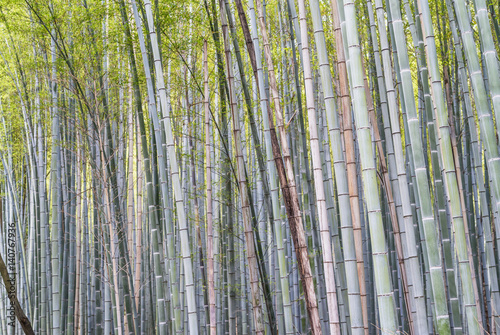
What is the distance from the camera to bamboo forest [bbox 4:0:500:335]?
1963 millimetres

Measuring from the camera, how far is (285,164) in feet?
7.46

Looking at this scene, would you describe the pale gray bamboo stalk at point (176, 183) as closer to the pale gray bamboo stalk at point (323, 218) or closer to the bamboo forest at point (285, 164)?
the bamboo forest at point (285, 164)

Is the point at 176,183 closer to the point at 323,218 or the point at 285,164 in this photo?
the point at 285,164

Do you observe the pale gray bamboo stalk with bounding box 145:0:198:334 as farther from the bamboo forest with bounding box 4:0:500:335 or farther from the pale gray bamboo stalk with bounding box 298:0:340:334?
the pale gray bamboo stalk with bounding box 298:0:340:334

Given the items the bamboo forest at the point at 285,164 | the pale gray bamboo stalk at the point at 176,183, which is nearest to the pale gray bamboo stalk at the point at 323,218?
the bamboo forest at the point at 285,164

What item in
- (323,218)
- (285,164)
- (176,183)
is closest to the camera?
(323,218)

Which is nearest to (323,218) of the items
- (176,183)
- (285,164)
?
(285,164)

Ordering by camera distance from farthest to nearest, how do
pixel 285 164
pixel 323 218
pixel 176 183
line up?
pixel 176 183
pixel 285 164
pixel 323 218

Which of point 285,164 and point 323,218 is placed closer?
point 323,218

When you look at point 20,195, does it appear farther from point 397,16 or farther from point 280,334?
point 397,16

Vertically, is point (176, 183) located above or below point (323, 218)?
above

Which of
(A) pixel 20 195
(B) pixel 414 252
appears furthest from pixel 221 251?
(A) pixel 20 195

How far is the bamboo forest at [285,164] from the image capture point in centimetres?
196

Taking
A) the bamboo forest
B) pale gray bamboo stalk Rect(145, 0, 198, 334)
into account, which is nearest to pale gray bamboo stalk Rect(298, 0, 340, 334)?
the bamboo forest
